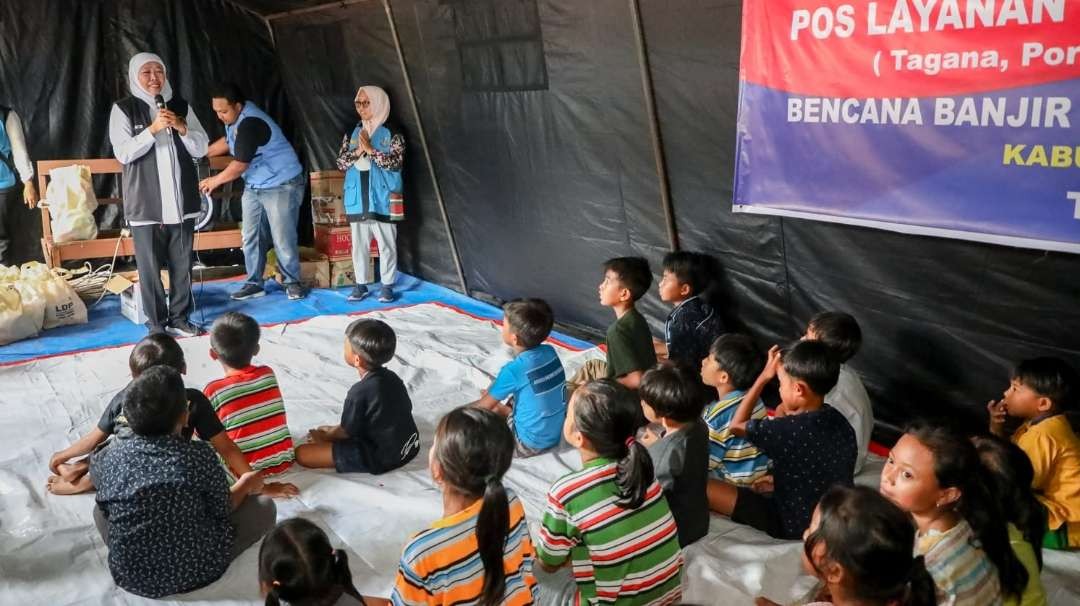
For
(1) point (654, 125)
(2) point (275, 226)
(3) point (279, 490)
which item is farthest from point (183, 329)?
(1) point (654, 125)

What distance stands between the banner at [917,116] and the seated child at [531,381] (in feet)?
3.75

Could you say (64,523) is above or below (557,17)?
below

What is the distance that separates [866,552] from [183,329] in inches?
169

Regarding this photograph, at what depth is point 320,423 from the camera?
143 inches

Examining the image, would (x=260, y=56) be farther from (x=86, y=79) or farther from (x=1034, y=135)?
(x=1034, y=135)

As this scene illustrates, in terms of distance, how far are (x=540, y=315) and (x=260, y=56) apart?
496 centimetres

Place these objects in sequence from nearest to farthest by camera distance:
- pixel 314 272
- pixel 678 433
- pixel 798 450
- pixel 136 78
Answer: pixel 678 433, pixel 798 450, pixel 136 78, pixel 314 272

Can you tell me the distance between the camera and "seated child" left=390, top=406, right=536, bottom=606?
180 centimetres

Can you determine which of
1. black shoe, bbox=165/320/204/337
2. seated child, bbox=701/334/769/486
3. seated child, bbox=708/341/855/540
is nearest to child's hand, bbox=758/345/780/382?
seated child, bbox=701/334/769/486

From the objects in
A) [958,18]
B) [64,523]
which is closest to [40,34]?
[64,523]

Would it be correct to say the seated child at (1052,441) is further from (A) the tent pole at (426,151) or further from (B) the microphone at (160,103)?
(B) the microphone at (160,103)

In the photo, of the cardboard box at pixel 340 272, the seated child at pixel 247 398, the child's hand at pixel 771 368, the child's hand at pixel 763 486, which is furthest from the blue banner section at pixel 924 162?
the cardboard box at pixel 340 272

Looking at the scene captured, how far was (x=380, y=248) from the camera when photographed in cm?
585

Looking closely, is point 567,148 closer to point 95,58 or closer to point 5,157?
point 5,157
